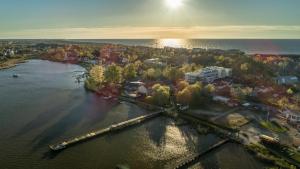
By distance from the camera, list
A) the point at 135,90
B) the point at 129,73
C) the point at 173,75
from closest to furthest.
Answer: the point at 135,90 → the point at 173,75 → the point at 129,73

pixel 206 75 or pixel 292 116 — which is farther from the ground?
pixel 206 75

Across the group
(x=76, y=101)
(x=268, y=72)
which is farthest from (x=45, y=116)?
(x=268, y=72)

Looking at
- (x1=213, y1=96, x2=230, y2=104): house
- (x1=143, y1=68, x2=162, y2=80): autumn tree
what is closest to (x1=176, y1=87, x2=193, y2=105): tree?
(x1=213, y1=96, x2=230, y2=104): house

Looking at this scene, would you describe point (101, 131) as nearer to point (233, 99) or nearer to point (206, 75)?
point (233, 99)

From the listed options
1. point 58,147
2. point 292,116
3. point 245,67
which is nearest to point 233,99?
point 292,116

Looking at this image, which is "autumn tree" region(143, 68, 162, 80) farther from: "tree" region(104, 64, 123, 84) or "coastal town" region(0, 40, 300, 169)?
"tree" region(104, 64, 123, 84)

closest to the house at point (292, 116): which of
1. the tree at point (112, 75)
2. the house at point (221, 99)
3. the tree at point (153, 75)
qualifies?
the house at point (221, 99)

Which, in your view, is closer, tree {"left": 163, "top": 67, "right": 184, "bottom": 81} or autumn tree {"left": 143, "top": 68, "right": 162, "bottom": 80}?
tree {"left": 163, "top": 67, "right": 184, "bottom": 81}

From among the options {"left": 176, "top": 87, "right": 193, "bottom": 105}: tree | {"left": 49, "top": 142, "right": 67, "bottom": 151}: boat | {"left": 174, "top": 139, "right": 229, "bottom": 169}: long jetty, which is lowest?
{"left": 174, "top": 139, "right": 229, "bottom": 169}: long jetty

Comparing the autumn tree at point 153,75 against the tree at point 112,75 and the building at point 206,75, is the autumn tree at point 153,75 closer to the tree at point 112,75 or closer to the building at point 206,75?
the building at point 206,75
